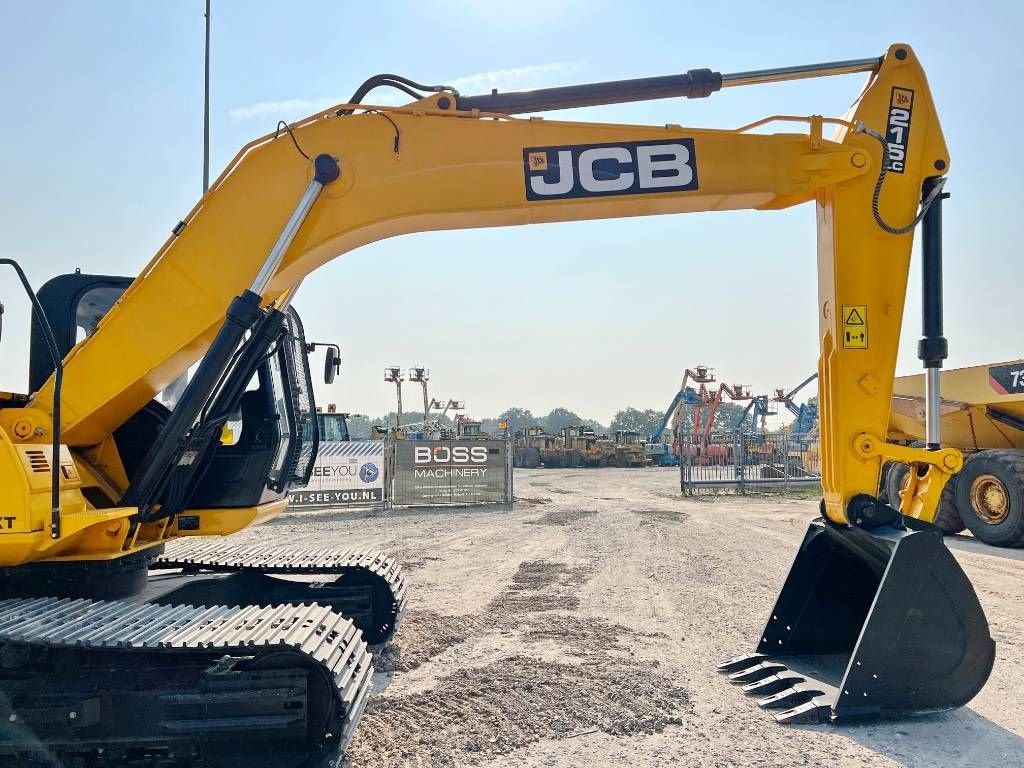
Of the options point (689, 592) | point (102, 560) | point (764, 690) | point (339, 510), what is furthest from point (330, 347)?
point (339, 510)

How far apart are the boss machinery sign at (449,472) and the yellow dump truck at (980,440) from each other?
27.2ft

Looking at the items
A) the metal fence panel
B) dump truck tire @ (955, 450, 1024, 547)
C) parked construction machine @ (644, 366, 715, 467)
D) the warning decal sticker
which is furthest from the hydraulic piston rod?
parked construction machine @ (644, 366, 715, 467)

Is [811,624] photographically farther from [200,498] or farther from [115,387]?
[115,387]

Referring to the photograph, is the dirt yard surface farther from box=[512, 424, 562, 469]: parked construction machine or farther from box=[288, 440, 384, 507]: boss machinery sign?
box=[512, 424, 562, 469]: parked construction machine

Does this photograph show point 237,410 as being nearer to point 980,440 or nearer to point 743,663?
point 743,663

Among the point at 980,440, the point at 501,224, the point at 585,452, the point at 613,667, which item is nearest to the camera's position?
the point at 501,224

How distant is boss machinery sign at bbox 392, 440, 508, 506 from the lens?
1781cm

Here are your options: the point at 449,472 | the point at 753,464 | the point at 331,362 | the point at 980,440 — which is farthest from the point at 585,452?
the point at 331,362

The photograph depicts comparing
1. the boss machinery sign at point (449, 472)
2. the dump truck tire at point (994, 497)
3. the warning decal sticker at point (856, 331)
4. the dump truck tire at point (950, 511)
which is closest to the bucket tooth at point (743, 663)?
the warning decal sticker at point (856, 331)

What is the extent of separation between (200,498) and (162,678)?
1.61 metres

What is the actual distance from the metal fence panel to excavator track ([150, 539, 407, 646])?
55.4 feet

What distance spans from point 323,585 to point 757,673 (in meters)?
3.26

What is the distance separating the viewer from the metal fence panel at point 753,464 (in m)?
22.7

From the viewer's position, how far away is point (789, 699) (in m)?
4.80
